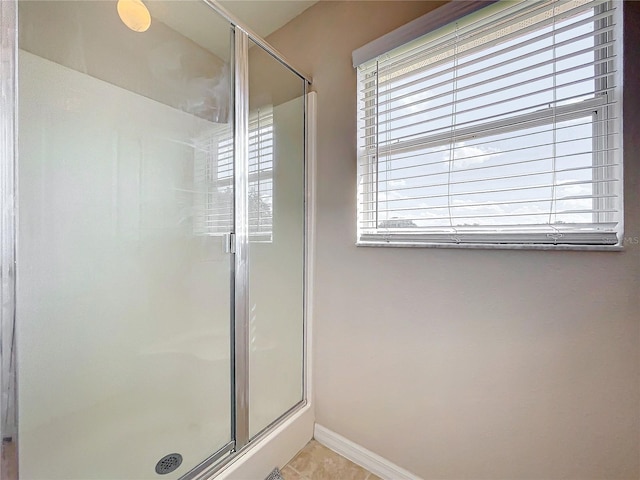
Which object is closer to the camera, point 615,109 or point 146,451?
point 615,109

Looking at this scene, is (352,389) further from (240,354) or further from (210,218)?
(210,218)

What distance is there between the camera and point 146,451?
1.37m

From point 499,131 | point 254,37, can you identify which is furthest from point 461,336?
point 254,37

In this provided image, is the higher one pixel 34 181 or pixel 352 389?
pixel 34 181

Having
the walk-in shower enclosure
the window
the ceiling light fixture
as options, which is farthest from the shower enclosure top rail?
the ceiling light fixture

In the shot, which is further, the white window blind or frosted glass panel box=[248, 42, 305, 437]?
frosted glass panel box=[248, 42, 305, 437]

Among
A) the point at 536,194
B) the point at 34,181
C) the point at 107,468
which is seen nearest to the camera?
the point at 536,194

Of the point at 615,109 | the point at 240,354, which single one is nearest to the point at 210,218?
the point at 240,354

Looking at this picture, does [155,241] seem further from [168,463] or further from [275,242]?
[168,463]

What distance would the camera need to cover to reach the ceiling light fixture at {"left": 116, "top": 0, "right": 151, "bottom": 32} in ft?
4.47

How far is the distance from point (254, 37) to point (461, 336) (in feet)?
5.39

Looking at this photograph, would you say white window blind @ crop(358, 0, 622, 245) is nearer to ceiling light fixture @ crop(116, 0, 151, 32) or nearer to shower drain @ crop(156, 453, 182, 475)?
ceiling light fixture @ crop(116, 0, 151, 32)

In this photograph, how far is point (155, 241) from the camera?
4.81 ft

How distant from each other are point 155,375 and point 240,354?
54 cm
